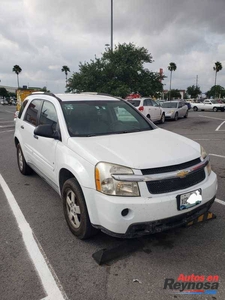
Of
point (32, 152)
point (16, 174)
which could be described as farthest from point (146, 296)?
point (16, 174)

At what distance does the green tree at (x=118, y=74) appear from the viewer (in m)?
22.4

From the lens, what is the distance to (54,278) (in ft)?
7.82

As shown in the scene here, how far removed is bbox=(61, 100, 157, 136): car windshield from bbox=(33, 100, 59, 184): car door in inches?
10.0

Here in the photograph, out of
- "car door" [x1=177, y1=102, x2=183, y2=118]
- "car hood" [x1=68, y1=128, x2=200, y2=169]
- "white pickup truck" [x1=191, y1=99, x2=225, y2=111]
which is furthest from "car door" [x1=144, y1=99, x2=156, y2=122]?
"white pickup truck" [x1=191, y1=99, x2=225, y2=111]

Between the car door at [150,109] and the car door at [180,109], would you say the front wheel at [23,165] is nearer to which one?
the car door at [150,109]

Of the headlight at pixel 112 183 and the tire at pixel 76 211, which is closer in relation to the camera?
the headlight at pixel 112 183

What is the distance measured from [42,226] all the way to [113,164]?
1546 millimetres

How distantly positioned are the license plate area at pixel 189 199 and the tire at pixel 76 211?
1.01 metres

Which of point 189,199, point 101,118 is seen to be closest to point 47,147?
point 101,118

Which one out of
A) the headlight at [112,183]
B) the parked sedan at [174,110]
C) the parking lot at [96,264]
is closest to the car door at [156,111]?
the parked sedan at [174,110]

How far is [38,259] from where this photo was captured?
266cm

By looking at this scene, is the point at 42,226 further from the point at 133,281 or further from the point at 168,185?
the point at 168,185

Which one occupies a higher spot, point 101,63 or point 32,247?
point 101,63

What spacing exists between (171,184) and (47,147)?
1.92 m
